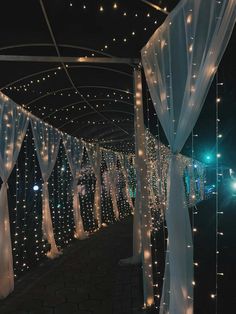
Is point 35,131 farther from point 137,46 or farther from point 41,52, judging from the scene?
point 137,46

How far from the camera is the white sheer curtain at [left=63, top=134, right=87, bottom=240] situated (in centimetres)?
1097

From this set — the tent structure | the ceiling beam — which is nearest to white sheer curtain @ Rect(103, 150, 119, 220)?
the tent structure

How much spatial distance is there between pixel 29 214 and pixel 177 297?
11594mm

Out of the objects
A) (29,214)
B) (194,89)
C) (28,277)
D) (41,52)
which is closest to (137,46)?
(41,52)

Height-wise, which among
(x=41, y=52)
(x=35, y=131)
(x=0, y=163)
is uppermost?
(x=41, y=52)

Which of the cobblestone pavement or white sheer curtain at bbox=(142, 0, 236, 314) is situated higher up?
white sheer curtain at bbox=(142, 0, 236, 314)

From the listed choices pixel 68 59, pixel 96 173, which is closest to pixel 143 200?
pixel 68 59

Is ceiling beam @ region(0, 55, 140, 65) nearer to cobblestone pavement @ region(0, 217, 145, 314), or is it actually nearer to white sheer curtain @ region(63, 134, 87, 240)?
cobblestone pavement @ region(0, 217, 145, 314)

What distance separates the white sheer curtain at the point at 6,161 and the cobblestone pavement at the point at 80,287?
0.34 m

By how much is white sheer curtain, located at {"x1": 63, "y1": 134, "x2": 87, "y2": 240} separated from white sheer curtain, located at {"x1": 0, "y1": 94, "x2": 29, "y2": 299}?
14.3 ft

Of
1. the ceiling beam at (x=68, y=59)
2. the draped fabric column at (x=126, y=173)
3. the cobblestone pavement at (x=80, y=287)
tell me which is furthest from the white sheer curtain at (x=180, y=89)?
the draped fabric column at (x=126, y=173)

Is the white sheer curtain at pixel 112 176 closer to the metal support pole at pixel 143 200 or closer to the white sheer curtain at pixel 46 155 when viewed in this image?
the white sheer curtain at pixel 46 155

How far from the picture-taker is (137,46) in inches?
201

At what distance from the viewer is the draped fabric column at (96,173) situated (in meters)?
13.6
